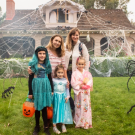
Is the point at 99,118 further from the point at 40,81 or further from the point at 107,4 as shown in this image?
the point at 107,4

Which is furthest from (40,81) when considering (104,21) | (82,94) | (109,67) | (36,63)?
(104,21)

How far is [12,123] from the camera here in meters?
3.32

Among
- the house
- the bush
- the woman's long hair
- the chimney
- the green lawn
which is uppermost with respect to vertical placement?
the chimney

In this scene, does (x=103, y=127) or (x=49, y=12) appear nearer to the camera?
(x=103, y=127)

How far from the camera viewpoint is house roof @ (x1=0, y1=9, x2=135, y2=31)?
1011cm

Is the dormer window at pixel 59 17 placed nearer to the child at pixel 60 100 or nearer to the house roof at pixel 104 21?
the house roof at pixel 104 21

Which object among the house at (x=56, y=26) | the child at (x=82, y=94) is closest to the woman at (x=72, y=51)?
the child at (x=82, y=94)

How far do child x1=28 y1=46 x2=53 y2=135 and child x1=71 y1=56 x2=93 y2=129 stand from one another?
528 millimetres

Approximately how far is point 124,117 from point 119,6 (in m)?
19.3

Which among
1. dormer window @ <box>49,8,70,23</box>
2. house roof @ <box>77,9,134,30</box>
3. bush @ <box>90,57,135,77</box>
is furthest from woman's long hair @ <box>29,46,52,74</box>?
dormer window @ <box>49,8,70,23</box>

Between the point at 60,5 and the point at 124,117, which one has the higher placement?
the point at 60,5

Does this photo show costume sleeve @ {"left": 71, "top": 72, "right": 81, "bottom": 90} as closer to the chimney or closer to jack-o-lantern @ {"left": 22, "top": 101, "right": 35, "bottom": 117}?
jack-o-lantern @ {"left": 22, "top": 101, "right": 35, "bottom": 117}

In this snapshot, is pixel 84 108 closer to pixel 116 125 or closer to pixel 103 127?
pixel 103 127

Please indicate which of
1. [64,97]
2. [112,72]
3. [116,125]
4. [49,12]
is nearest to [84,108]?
[64,97]
